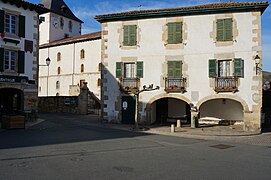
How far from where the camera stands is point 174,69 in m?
18.5

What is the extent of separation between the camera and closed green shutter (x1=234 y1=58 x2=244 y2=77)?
56.5 ft

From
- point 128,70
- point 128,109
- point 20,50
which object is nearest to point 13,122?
point 20,50

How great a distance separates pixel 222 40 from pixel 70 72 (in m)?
28.7

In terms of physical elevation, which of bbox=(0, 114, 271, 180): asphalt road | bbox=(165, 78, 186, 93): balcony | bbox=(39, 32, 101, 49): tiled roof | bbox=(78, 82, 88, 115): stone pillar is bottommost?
bbox=(0, 114, 271, 180): asphalt road

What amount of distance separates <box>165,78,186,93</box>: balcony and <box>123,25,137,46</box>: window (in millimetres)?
3611

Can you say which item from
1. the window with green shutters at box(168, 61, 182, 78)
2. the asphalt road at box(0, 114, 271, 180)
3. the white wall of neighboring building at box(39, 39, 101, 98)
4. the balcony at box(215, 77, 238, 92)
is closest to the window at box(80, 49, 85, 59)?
A: the white wall of neighboring building at box(39, 39, 101, 98)

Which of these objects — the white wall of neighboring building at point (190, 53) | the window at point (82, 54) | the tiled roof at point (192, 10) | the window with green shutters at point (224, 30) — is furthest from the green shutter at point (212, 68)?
the window at point (82, 54)

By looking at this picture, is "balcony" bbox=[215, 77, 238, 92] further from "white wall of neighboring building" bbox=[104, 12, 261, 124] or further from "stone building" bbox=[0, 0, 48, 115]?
"stone building" bbox=[0, 0, 48, 115]

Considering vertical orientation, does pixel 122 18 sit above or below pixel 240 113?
above

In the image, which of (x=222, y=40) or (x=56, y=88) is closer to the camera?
(x=222, y=40)

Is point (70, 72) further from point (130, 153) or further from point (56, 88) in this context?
point (130, 153)

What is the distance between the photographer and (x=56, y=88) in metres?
44.0

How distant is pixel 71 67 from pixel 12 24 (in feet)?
79.0

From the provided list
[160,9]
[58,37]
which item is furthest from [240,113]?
[58,37]
